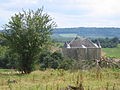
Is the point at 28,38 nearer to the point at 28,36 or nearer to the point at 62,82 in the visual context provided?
the point at 28,36

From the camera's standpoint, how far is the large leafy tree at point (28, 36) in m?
22.4

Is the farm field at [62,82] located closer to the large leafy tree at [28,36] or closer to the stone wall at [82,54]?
the large leafy tree at [28,36]

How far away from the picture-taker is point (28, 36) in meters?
22.2

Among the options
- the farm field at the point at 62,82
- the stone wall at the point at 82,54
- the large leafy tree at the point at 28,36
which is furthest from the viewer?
the stone wall at the point at 82,54

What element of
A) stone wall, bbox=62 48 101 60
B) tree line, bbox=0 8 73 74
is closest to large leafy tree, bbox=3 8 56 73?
tree line, bbox=0 8 73 74

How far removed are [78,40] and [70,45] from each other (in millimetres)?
4166

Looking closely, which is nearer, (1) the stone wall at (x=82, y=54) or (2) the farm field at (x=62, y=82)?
(2) the farm field at (x=62, y=82)

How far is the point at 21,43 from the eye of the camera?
2247 centimetres

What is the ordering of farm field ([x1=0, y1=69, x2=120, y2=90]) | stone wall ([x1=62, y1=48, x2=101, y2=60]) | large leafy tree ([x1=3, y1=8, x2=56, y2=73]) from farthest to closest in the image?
stone wall ([x1=62, y1=48, x2=101, y2=60]) → large leafy tree ([x1=3, y1=8, x2=56, y2=73]) → farm field ([x1=0, y1=69, x2=120, y2=90])

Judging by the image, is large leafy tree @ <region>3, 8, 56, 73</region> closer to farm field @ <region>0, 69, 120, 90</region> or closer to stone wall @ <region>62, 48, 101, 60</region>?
farm field @ <region>0, 69, 120, 90</region>

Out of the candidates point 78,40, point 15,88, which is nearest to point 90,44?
point 78,40

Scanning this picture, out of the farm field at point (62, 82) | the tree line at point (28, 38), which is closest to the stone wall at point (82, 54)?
the tree line at point (28, 38)

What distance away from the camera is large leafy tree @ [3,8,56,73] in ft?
73.4

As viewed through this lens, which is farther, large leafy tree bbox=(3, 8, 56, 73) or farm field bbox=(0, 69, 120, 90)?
large leafy tree bbox=(3, 8, 56, 73)
